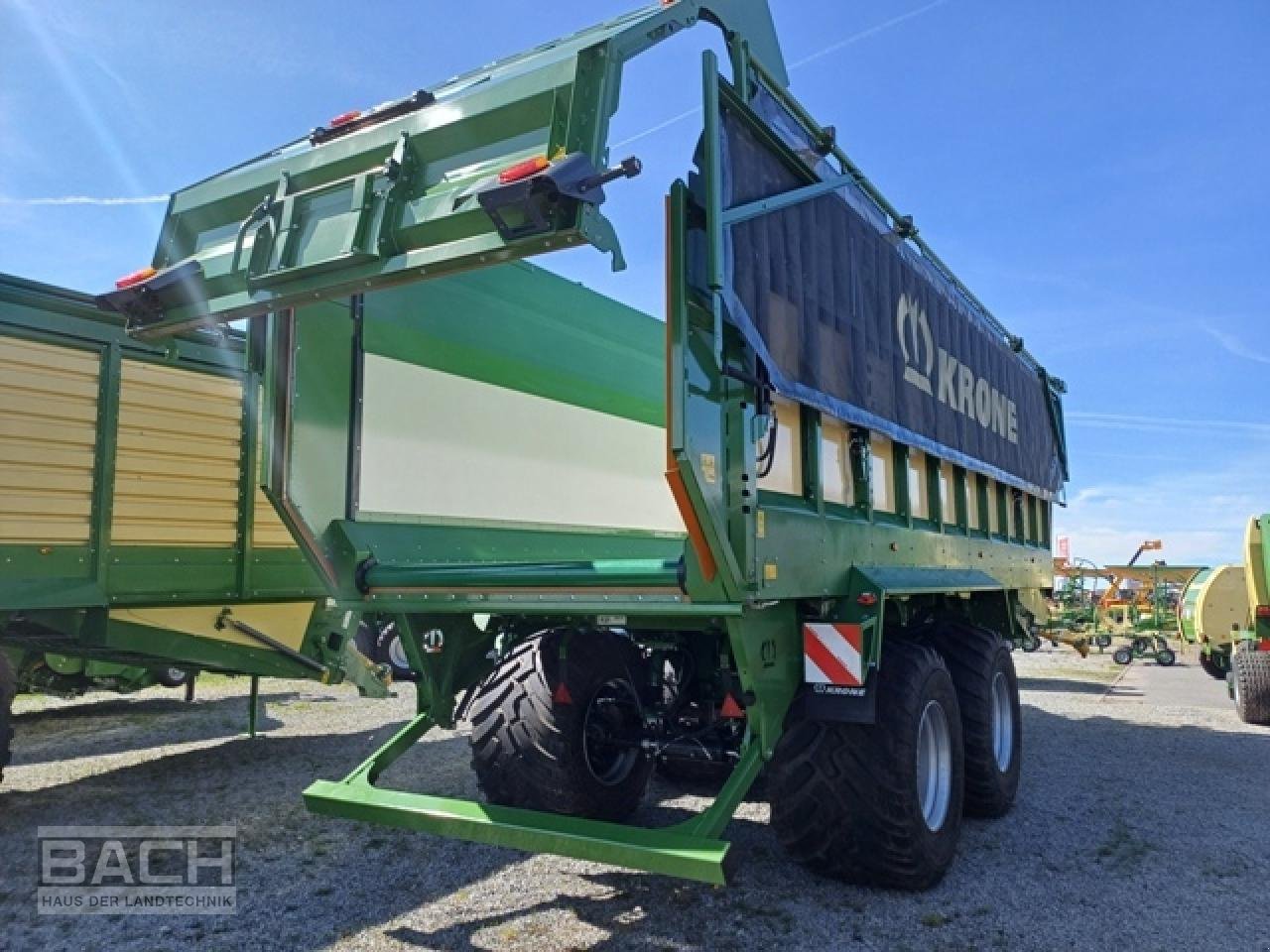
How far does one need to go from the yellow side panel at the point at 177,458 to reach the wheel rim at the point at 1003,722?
5.03 m

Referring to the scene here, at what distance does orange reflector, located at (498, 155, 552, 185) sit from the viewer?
9.08ft

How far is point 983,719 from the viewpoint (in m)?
5.07

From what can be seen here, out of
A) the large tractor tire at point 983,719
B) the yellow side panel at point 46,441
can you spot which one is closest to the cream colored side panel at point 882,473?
the large tractor tire at point 983,719

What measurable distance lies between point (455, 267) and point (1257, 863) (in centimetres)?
467

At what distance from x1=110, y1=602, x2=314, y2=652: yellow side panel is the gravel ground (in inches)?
36.2

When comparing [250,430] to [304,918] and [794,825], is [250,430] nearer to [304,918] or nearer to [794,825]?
[304,918]

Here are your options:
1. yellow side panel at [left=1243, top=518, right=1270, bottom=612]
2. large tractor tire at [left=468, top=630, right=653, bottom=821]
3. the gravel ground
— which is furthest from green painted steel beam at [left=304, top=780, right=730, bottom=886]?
yellow side panel at [left=1243, top=518, right=1270, bottom=612]

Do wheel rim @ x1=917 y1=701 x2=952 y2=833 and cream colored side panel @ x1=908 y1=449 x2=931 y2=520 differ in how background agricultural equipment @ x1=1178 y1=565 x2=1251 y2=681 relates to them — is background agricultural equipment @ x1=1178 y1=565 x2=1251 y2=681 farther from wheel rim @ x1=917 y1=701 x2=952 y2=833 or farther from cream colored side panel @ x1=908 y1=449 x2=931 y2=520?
wheel rim @ x1=917 y1=701 x2=952 y2=833

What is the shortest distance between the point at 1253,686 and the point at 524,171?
31.2ft

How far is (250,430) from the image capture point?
20.3 ft

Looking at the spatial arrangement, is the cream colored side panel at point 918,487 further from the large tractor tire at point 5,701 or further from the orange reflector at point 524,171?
the large tractor tire at point 5,701

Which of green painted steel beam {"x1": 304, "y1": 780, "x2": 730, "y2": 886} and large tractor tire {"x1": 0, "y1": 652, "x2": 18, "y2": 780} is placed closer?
green painted steel beam {"x1": 304, "y1": 780, "x2": 730, "y2": 886}

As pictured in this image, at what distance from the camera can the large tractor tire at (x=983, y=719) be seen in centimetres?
501

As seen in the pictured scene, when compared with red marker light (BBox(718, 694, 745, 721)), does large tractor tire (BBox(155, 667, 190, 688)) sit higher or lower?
lower
